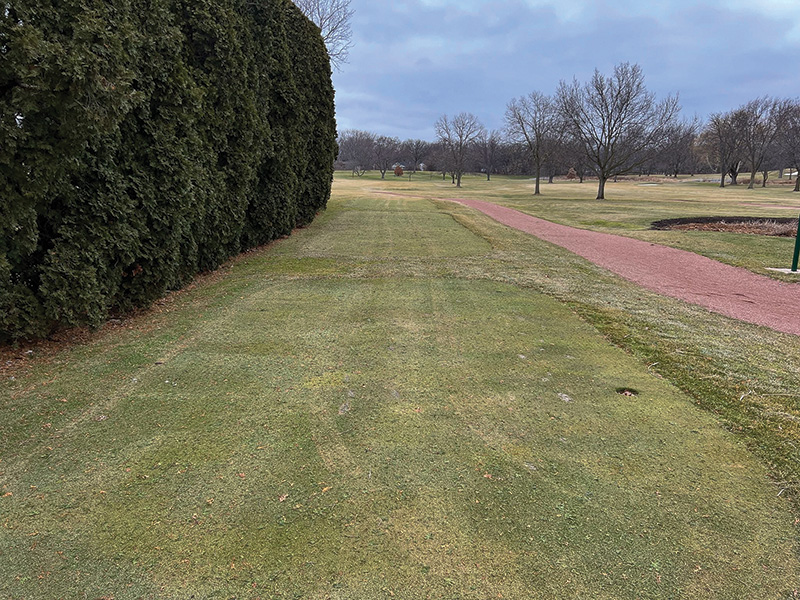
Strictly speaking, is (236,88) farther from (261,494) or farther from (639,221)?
(639,221)

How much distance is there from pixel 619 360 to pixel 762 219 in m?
20.6

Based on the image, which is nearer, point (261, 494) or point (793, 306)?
point (261, 494)

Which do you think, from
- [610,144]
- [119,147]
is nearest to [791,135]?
[610,144]

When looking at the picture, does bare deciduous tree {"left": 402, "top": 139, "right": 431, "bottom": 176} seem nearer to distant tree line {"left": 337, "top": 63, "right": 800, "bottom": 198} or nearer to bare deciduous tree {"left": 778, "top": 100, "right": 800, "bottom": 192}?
distant tree line {"left": 337, "top": 63, "right": 800, "bottom": 198}

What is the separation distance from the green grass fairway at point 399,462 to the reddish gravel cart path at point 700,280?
5.52ft

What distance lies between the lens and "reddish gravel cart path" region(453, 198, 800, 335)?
691 cm

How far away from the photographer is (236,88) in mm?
8242

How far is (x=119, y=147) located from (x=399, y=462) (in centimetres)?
472

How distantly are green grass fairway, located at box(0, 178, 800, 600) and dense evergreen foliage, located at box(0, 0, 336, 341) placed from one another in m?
0.73

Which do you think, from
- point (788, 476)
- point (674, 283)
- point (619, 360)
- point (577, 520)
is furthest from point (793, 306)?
point (577, 520)

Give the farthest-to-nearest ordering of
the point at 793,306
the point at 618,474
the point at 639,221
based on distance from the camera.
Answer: the point at 639,221
the point at 793,306
the point at 618,474

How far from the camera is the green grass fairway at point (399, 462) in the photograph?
6.63ft

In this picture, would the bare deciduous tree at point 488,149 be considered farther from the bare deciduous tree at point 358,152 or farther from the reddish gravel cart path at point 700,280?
the reddish gravel cart path at point 700,280

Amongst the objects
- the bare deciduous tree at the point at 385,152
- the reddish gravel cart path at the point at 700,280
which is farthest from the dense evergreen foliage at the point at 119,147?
the bare deciduous tree at the point at 385,152
